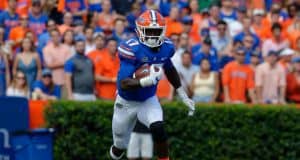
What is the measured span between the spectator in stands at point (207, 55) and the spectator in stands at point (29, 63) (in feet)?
8.61

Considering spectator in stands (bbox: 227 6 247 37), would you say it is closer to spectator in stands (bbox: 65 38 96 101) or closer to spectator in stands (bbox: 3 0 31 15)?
spectator in stands (bbox: 65 38 96 101)

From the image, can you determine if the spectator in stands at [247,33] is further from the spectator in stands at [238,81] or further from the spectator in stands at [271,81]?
the spectator in stands at [238,81]

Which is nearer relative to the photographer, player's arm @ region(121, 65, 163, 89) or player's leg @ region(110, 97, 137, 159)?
player's arm @ region(121, 65, 163, 89)

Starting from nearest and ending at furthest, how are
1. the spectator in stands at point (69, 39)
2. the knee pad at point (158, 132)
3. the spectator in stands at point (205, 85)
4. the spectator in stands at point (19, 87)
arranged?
the knee pad at point (158, 132) < the spectator in stands at point (19, 87) < the spectator in stands at point (205, 85) < the spectator in stands at point (69, 39)

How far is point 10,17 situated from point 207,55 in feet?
12.2

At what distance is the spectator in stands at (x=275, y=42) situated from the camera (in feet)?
53.7

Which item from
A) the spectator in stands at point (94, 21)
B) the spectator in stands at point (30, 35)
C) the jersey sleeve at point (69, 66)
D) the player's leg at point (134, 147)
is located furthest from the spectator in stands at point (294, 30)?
the player's leg at point (134, 147)

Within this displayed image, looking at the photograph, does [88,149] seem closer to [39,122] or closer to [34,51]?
[39,122]

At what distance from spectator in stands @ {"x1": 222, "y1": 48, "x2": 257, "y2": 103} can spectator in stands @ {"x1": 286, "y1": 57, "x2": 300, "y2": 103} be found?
0.68 m

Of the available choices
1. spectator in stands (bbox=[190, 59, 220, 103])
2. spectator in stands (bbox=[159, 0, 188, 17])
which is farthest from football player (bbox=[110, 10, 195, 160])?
spectator in stands (bbox=[159, 0, 188, 17])

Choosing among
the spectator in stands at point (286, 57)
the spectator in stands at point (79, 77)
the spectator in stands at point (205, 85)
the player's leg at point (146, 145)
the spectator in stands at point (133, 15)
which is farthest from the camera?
the spectator in stands at point (133, 15)

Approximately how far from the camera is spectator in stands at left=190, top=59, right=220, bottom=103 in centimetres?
1496

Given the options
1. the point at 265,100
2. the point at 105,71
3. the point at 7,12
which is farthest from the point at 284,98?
the point at 7,12

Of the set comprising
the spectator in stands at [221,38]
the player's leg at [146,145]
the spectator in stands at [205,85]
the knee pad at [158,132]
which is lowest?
the player's leg at [146,145]
